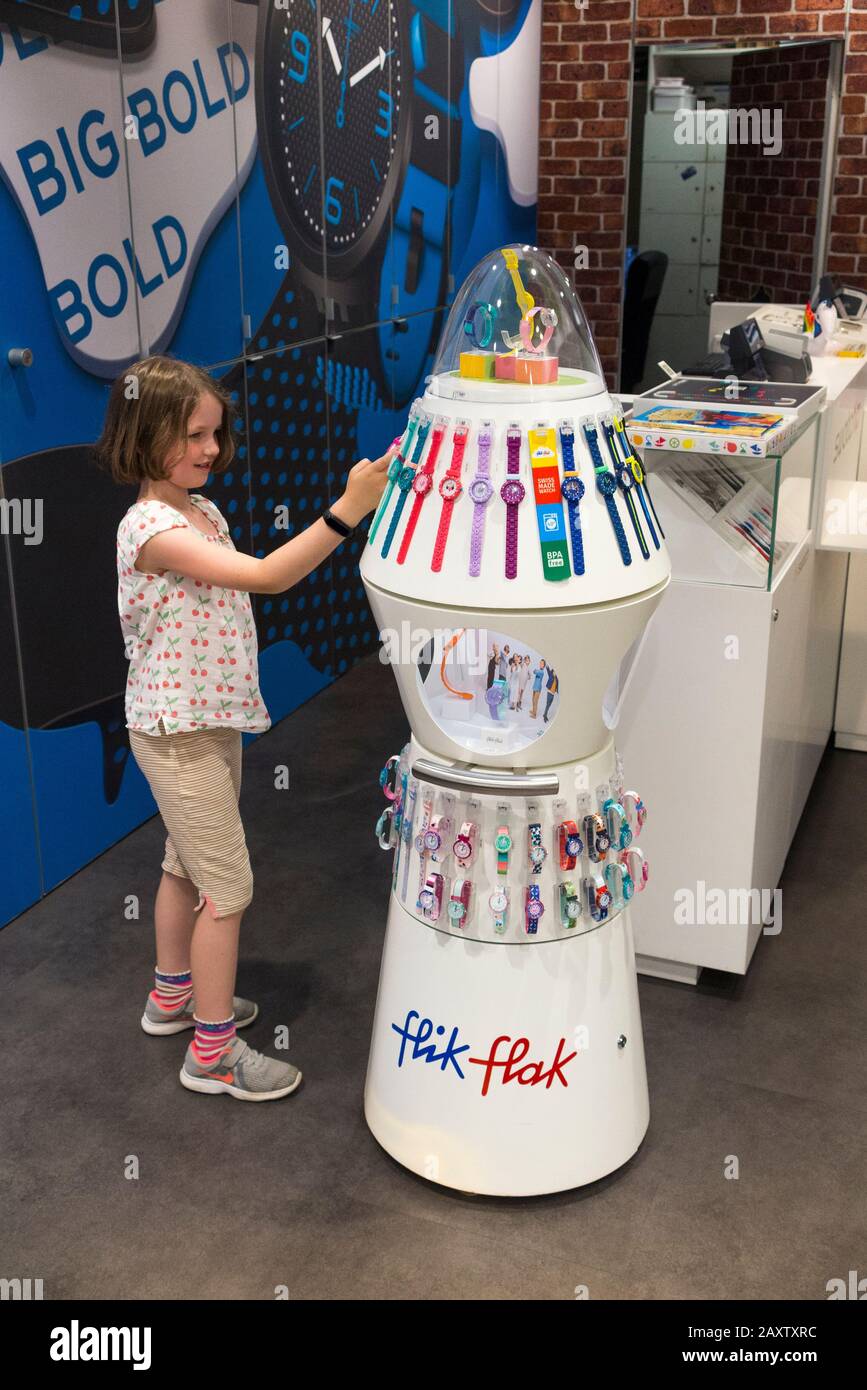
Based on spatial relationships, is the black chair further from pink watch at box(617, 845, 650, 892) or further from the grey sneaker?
the grey sneaker

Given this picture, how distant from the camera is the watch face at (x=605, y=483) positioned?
2062 millimetres

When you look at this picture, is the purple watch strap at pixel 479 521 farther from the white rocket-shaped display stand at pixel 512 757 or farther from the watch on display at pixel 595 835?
the watch on display at pixel 595 835

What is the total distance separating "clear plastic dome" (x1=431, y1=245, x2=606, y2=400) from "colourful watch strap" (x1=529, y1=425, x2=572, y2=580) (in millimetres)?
124

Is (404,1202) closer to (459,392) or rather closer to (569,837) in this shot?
(569,837)

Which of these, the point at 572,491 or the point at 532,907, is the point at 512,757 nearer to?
the point at 532,907

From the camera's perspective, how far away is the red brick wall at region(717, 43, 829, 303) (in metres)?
5.90

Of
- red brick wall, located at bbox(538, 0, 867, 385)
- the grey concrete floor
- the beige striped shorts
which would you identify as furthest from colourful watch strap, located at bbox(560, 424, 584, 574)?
red brick wall, located at bbox(538, 0, 867, 385)

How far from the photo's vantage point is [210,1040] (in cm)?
262

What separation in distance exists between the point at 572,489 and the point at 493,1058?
37.3 inches

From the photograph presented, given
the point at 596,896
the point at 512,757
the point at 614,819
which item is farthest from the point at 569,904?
the point at 512,757

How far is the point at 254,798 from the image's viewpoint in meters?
3.94

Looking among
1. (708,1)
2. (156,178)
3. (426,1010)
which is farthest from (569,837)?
(708,1)

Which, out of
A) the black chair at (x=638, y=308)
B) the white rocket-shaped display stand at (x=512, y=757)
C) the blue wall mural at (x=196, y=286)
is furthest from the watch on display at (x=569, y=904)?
the black chair at (x=638, y=308)

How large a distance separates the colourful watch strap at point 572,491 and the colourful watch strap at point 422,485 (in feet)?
0.62
